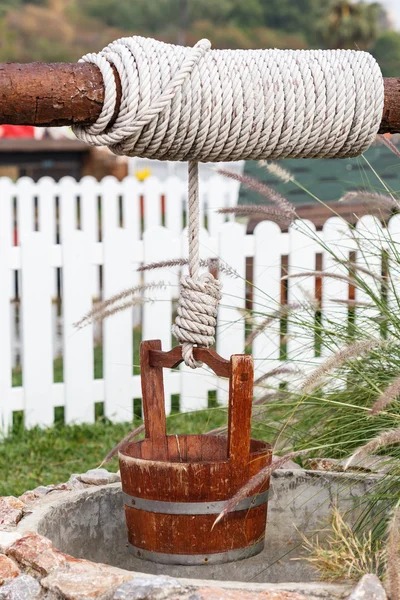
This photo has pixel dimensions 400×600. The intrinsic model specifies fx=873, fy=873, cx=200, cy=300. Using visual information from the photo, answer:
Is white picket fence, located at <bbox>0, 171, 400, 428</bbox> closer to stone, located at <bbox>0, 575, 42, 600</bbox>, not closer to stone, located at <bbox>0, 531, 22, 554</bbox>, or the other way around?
stone, located at <bbox>0, 531, 22, 554</bbox>

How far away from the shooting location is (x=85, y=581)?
5.24 feet

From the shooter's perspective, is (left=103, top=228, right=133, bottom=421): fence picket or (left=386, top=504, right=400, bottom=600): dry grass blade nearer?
(left=386, top=504, right=400, bottom=600): dry grass blade

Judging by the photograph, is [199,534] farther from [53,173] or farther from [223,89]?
[53,173]

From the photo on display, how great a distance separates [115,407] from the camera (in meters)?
4.54

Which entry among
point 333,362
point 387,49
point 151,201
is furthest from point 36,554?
point 387,49

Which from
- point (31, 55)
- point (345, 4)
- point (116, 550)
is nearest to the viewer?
point (116, 550)

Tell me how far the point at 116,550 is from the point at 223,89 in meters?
1.18

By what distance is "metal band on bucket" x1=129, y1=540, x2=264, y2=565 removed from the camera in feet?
6.12

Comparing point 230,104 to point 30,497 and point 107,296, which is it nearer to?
point 30,497

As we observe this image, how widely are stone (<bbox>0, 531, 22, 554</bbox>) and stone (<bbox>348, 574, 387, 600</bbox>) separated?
0.68 m

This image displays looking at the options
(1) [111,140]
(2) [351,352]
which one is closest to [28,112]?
(1) [111,140]

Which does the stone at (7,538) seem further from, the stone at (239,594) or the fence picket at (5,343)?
the fence picket at (5,343)

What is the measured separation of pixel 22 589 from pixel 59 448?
241cm

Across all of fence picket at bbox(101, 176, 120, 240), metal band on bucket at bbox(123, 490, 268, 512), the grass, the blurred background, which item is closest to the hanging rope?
metal band on bucket at bbox(123, 490, 268, 512)
